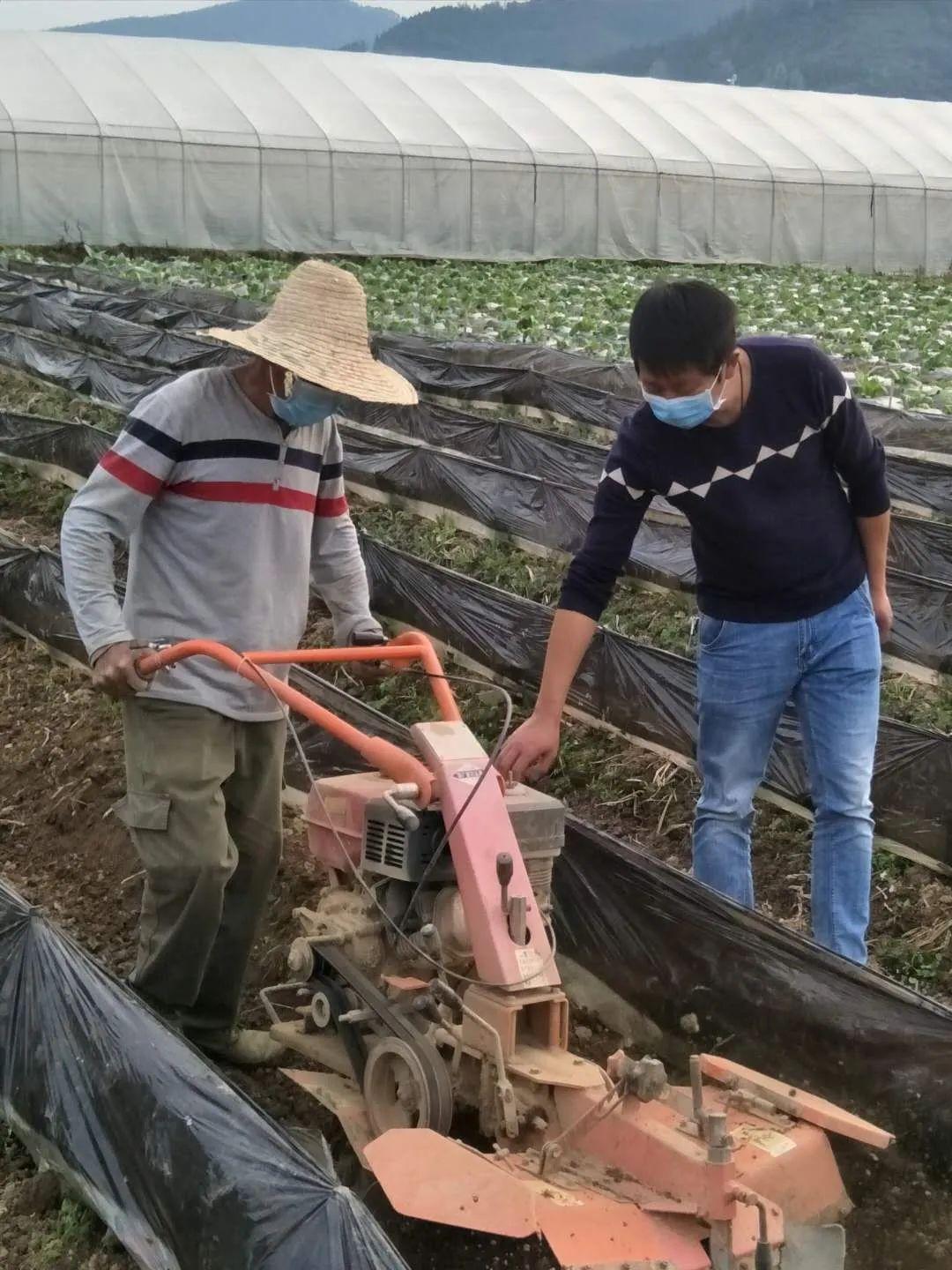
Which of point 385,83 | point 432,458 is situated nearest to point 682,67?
point 385,83

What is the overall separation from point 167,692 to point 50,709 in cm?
282

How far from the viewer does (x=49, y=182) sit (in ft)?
73.4

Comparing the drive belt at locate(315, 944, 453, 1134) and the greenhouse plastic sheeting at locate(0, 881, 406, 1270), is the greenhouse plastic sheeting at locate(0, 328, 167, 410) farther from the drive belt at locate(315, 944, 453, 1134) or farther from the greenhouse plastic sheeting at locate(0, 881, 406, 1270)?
the drive belt at locate(315, 944, 453, 1134)

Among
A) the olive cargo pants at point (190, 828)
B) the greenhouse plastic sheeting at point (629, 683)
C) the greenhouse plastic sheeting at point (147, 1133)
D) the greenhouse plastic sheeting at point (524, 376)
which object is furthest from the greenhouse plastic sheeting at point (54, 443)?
the greenhouse plastic sheeting at point (147, 1133)

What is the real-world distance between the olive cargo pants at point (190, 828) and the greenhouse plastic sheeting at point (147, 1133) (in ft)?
0.86

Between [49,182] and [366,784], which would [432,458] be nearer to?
[366,784]

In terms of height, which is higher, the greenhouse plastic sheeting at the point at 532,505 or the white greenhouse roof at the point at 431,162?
the white greenhouse roof at the point at 431,162

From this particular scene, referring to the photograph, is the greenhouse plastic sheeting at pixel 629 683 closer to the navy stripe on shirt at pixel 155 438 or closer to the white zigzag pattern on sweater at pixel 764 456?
the white zigzag pattern on sweater at pixel 764 456

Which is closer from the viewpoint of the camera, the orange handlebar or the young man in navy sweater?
the orange handlebar

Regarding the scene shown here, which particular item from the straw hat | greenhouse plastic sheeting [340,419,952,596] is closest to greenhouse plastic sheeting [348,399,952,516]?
greenhouse plastic sheeting [340,419,952,596]

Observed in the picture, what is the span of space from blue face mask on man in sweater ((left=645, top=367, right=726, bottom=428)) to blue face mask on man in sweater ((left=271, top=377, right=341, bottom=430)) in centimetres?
67

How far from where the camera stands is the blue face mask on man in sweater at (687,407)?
Answer: 9.82 feet

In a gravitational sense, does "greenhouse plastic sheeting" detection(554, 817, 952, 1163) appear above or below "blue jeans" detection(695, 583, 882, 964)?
below

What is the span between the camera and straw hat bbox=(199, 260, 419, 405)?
2984 mm
